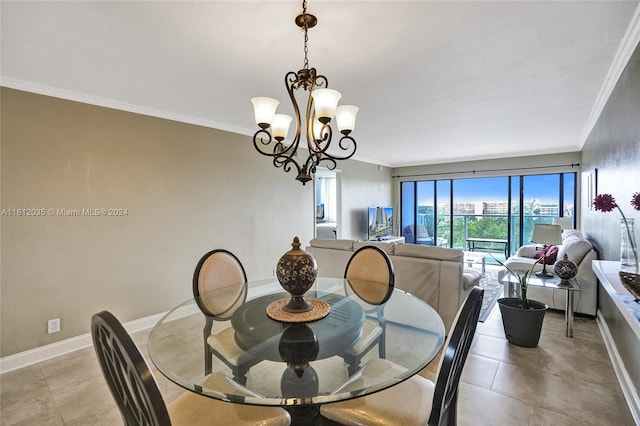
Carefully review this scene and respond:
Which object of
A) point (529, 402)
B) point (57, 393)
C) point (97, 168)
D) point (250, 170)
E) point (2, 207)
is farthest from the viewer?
point (250, 170)

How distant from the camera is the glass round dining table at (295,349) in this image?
106 centimetres

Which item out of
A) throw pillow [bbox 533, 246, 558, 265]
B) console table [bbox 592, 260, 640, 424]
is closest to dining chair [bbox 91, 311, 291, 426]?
console table [bbox 592, 260, 640, 424]

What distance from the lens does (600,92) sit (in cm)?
285

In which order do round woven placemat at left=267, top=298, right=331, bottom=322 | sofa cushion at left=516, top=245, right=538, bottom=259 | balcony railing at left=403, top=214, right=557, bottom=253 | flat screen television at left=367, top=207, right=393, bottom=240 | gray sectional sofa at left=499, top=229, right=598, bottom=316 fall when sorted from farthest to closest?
flat screen television at left=367, top=207, right=393, bottom=240 → balcony railing at left=403, top=214, right=557, bottom=253 → sofa cushion at left=516, top=245, right=538, bottom=259 → gray sectional sofa at left=499, top=229, right=598, bottom=316 → round woven placemat at left=267, top=298, right=331, bottom=322

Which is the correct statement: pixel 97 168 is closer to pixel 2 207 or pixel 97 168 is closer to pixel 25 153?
pixel 25 153

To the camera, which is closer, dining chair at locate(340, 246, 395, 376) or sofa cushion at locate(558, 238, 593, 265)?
dining chair at locate(340, 246, 395, 376)

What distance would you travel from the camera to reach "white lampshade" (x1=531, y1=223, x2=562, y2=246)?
11.9ft

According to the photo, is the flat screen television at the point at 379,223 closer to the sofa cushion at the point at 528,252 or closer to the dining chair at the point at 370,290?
the sofa cushion at the point at 528,252

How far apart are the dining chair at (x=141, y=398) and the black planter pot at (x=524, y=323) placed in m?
2.41

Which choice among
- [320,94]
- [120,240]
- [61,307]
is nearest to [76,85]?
[120,240]

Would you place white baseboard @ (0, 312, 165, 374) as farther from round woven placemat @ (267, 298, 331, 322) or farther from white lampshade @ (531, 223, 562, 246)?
white lampshade @ (531, 223, 562, 246)

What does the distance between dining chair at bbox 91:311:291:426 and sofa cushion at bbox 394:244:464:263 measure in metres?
2.16

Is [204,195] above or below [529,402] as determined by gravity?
above

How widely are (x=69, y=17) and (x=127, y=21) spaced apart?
0.31 meters
